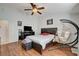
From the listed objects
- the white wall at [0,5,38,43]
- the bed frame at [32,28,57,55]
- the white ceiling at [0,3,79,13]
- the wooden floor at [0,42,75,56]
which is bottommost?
the wooden floor at [0,42,75,56]

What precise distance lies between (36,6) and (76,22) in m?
0.60

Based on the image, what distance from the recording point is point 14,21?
179cm

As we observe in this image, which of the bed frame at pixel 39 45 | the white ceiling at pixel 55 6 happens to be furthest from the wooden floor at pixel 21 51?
the white ceiling at pixel 55 6

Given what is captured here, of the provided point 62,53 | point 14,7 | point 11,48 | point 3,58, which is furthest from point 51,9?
point 3,58

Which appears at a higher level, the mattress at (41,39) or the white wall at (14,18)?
the white wall at (14,18)

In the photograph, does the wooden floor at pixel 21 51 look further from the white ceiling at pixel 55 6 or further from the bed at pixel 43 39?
the white ceiling at pixel 55 6

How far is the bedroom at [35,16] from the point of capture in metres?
1.78

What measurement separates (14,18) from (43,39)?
0.50m

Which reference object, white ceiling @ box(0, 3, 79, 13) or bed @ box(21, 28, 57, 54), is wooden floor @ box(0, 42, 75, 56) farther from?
white ceiling @ box(0, 3, 79, 13)

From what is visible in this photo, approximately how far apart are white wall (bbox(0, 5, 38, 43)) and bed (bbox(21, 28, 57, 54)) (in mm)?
129

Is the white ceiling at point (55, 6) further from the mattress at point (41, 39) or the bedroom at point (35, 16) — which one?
the mattress at point (41, 39)

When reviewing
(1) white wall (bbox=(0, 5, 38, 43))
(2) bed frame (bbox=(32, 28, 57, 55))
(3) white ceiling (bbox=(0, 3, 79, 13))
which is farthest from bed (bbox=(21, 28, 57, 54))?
(3) white ceiling (bbox=(0, 3, 79, 13))

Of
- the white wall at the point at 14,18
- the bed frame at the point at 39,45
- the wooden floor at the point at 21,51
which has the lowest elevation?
the wooden floor at the point at 21,51

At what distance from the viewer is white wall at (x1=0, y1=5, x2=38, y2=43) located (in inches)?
69.9
